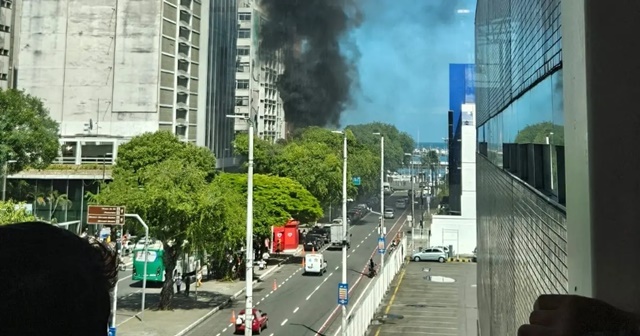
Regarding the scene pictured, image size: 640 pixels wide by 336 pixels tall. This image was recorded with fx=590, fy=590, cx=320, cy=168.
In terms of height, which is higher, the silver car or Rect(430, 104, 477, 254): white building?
Rect(430, 104, 477, 254): white building

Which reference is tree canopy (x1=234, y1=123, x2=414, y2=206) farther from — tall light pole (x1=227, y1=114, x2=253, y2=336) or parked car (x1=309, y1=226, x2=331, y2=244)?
tall light pole (x1=227, y1=114, x2=253, y2=336)

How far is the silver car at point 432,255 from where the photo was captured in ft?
82.6

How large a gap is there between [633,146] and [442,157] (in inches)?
1889

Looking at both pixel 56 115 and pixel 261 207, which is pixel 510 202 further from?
pixel 56 115

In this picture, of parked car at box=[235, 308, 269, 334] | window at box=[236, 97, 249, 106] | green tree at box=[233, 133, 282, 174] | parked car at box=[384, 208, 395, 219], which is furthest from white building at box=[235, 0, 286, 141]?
parked car at box=[235, 308, 269, 334]

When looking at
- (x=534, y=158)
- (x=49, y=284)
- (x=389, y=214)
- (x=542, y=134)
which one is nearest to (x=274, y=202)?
(x=389, y=214)

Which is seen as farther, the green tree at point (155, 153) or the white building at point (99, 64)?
the white building at point (99, 64)

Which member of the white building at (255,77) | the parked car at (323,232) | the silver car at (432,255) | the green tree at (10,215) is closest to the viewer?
the green tree at (10,215)

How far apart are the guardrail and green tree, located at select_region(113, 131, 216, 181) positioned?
26.0ft

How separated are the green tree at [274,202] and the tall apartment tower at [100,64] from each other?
8.97 m

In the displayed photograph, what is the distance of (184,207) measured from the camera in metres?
14.5

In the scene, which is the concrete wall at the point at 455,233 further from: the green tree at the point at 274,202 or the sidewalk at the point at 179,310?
the sidewalk at the point at 179,310

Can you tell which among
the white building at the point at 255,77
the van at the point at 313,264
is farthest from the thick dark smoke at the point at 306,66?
the van at the point at 313,264

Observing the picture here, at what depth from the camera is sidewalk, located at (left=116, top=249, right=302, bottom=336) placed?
13.4 meters
